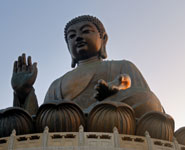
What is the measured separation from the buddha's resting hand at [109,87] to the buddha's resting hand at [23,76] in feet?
4.24

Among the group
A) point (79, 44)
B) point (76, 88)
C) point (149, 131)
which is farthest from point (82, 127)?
point (79, 44)

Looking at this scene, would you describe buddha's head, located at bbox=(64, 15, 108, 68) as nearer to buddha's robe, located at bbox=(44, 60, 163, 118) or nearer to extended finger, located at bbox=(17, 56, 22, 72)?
buddha's robe, located at bbox=(44, 60, 163, 118)

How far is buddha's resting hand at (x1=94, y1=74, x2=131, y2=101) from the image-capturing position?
23.1 ft

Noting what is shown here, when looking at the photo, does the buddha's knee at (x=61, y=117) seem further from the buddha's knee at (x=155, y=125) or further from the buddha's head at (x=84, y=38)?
the buddha's head at (x=84, y=38)

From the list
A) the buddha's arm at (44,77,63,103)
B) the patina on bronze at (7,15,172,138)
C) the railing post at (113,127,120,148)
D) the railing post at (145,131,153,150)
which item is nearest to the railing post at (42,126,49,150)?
the patina on bronze at (7,15,172,138)

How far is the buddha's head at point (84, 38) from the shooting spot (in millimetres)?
9609

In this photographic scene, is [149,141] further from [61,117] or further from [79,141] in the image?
[61,117]

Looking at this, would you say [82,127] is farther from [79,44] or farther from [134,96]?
[79,44]

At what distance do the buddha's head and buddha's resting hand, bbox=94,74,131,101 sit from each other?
2288 millimetres

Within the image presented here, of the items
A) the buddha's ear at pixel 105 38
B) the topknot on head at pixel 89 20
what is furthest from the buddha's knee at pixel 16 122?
the buddha's ear at pixel 105 38

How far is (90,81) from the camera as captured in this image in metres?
8.77

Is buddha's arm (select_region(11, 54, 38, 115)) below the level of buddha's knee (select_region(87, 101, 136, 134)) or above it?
above

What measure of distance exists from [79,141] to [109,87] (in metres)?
A: 1.84

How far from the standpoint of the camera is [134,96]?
721 centimetres
